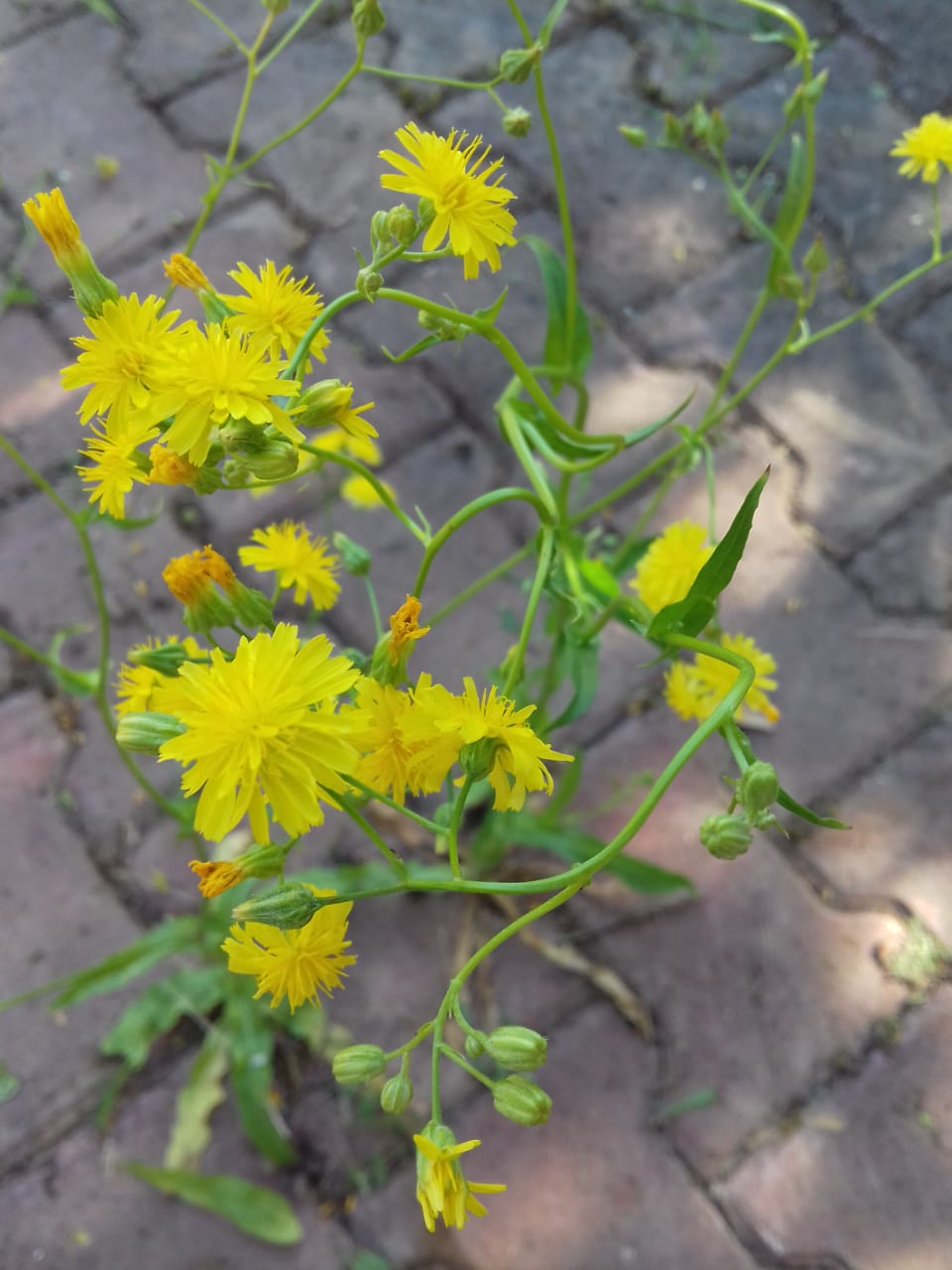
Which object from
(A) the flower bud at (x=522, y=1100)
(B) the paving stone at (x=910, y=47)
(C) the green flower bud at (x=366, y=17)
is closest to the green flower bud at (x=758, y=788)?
(A) the flower bud at (x=522, y=1100)

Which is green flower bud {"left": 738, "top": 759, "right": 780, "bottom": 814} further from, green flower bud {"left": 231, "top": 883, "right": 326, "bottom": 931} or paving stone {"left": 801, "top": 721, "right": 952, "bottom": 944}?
paving stone {"left": 801, "top": 721, "right": 952, "bottom": 944}

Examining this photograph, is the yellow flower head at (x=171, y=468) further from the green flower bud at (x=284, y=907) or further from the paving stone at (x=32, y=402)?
the paving stone at (x=32, y=402)

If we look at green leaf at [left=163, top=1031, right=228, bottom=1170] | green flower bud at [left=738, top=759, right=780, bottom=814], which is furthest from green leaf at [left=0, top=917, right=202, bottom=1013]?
green flower bud at [left=738, top=759, right=780, bottom=814]

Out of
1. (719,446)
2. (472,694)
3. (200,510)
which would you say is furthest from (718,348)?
(472,694)

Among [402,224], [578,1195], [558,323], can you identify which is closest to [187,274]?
[402,224]

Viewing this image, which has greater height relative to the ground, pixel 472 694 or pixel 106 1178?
pixel 472 694

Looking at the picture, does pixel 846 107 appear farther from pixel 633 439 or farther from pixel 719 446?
pixel 633 439
